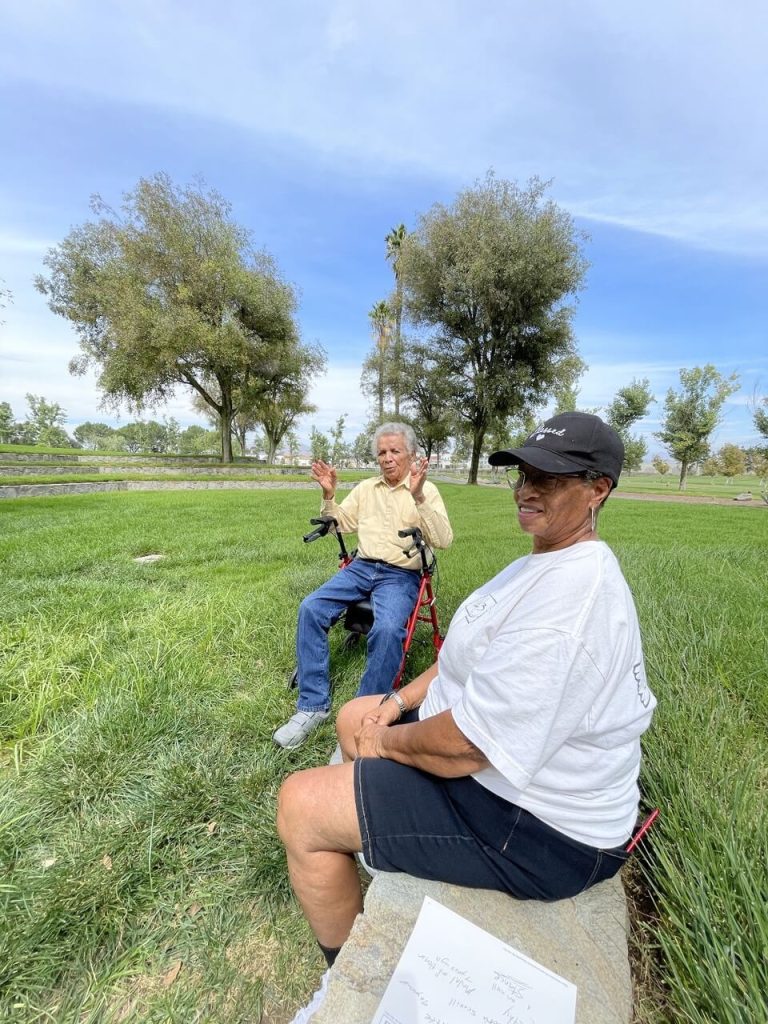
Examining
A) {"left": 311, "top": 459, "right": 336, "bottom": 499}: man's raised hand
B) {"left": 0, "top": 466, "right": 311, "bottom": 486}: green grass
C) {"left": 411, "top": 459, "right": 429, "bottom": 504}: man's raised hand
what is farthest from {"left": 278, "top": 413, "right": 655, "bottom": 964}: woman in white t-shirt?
{"left": 0, "top": 466, "right": 311, "bottom": 486}: green grass

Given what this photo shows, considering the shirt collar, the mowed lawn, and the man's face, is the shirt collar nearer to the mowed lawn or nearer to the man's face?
the man's face

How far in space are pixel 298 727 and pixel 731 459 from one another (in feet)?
184

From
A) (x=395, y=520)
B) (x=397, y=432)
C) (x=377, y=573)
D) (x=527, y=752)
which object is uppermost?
(x=397, y=432)

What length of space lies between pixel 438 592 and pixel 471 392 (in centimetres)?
1965

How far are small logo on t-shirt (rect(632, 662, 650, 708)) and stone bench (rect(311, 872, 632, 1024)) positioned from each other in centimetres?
55

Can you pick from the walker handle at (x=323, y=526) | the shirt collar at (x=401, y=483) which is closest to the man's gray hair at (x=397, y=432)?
the shirt collar at (x=401, y=483)

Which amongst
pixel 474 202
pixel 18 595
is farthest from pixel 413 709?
pixel 474 202

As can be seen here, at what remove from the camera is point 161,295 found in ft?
67.2

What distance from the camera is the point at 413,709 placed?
170 centimetres

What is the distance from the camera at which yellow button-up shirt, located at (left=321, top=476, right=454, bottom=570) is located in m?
2.91

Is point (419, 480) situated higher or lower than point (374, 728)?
higher

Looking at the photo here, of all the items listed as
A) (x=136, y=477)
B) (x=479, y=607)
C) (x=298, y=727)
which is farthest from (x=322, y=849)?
(x=136, y=477)

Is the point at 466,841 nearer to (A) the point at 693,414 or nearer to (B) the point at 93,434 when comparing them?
(A) the point at 693,414

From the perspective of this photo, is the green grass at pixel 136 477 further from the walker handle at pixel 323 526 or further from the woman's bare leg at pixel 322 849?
the woman's bare leg at pixel 322 849
